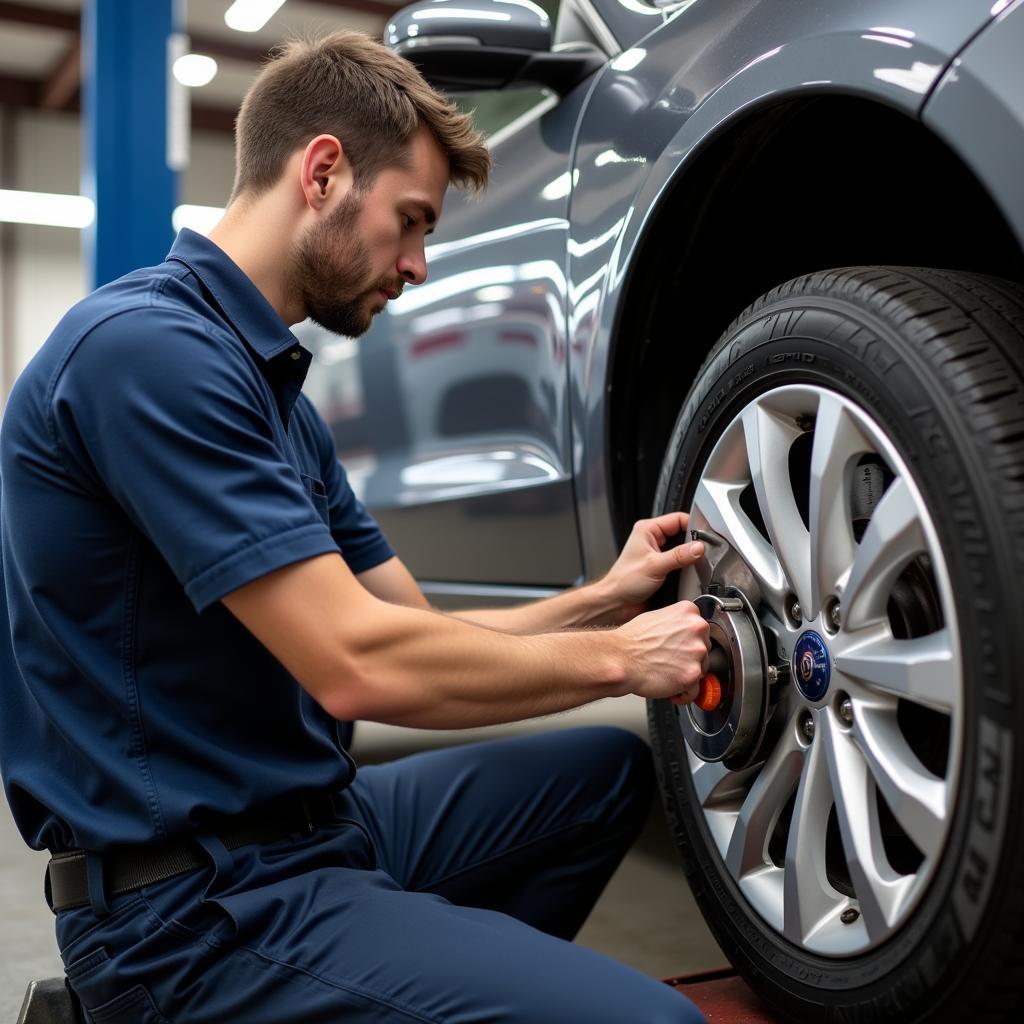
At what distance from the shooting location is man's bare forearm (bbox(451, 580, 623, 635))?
1430 millimetres

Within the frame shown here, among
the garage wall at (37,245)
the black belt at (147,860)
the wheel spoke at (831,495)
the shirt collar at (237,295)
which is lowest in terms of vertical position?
the black belt at (147,860)

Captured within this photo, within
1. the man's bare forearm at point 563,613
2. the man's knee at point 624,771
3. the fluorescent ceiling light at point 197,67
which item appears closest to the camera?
the man's bare forearm at point 563,613

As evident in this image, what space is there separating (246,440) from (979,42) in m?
0.67

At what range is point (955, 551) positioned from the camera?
0.87 m

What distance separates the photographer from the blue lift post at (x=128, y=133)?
9.15ft

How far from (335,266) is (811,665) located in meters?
0.64

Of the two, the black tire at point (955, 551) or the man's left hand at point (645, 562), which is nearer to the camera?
the black tire at point (955, 551)

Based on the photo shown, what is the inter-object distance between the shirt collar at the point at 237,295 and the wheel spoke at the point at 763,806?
633 mm

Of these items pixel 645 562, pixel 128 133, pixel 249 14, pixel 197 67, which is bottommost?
pixel 645 562

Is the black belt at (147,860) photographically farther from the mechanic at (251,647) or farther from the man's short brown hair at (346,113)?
the man's short brown hair at (346,113)

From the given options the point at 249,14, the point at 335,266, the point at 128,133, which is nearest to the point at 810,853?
the point at 335,266

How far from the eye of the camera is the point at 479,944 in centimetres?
105

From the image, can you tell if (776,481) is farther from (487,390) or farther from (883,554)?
(487,390)

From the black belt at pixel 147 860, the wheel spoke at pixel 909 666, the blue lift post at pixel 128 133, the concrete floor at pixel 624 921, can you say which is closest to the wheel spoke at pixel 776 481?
the wheel spoke at pixel 909 666
